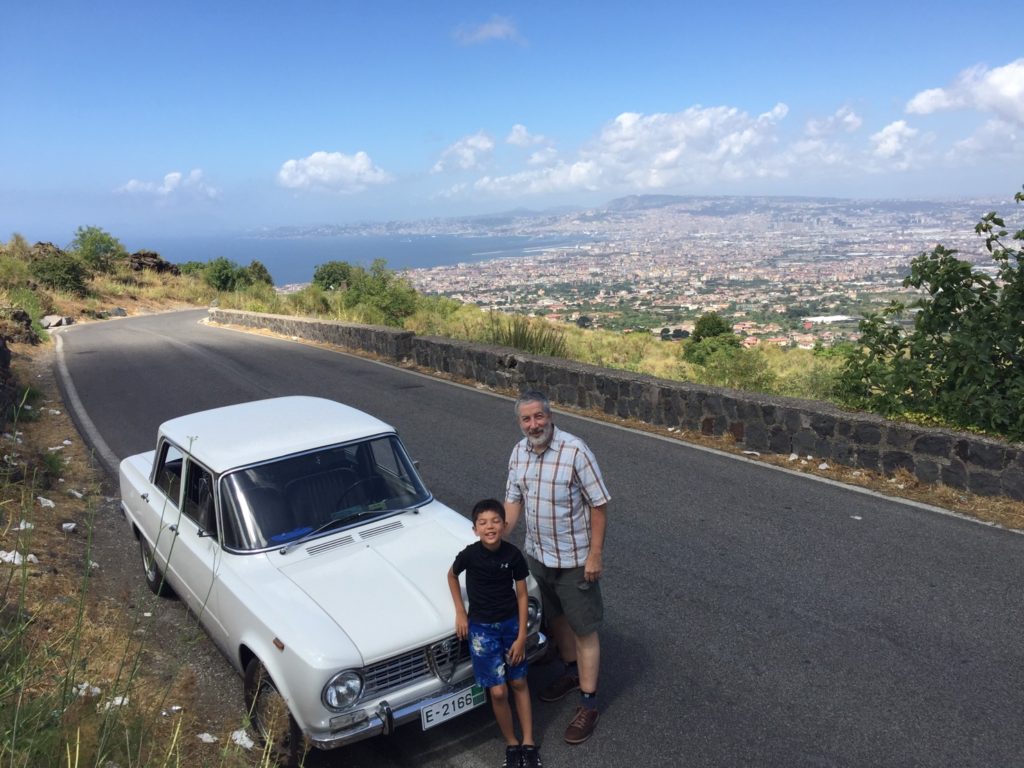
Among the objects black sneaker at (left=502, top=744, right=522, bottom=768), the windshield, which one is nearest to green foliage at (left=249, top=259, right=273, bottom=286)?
the windshield

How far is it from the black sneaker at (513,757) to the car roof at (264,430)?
227 cm

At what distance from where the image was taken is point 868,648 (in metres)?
5.09

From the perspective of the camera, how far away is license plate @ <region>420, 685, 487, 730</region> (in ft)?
13.2

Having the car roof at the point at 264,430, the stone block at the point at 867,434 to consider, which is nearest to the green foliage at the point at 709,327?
the stone block at the point at 867,434

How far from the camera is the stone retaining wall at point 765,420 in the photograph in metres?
7.81

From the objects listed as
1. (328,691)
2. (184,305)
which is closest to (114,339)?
(184,305)

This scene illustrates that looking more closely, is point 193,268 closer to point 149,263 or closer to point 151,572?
point 149,263

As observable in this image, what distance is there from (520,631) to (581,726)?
69 centimetres

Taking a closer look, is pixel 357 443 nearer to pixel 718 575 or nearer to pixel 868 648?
pixel 718 575

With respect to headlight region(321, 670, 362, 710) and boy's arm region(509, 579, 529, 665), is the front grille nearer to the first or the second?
headlight region(321, 670, 362, 710)

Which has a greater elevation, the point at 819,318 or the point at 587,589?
the point at 587,589

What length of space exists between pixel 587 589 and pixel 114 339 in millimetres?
23444

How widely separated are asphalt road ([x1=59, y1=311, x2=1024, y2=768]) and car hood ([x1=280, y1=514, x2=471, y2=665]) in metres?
0.76

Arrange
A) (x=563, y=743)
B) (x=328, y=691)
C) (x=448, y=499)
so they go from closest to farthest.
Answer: (x=328, y=691) < (x=563, y=743) < (x=448, y=499)
